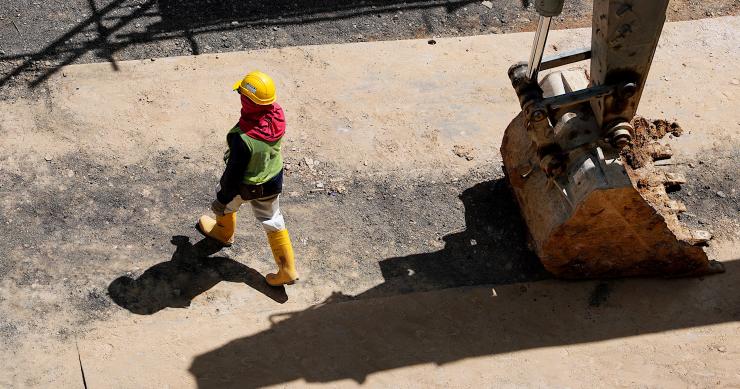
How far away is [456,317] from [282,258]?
1.36m

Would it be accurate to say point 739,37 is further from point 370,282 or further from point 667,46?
point 370,282

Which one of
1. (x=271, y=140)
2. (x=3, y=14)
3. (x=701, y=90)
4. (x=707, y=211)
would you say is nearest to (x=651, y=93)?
(x=701, y=90)

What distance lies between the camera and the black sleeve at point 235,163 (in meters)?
5.53

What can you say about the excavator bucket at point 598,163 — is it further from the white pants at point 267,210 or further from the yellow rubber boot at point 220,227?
the yellow rubber boot at point 220,227

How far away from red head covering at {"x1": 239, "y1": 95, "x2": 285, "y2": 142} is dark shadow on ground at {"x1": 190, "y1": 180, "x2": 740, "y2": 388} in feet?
4.54

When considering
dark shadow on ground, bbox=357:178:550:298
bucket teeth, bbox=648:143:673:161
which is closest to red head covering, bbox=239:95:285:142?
dark shadow on ground, bbox=357:178:550:298

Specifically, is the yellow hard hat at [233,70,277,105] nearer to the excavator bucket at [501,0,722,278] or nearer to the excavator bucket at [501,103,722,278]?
the excavator bucket at [501,0,722,278]

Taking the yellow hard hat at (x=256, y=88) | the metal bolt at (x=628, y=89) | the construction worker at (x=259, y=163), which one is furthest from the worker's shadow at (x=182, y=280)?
the metal bolt at (x=628, y=89)

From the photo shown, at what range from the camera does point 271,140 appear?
18.4ft

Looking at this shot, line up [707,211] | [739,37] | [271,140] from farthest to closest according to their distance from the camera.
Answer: [739,37] < [707,211] < [271,140]

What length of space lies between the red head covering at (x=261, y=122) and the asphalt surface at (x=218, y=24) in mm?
2838

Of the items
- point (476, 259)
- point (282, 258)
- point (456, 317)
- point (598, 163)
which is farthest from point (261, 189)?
point (598, 163)

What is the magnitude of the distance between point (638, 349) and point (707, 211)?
1687 mm

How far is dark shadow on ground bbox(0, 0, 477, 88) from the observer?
802cm
